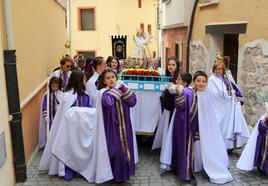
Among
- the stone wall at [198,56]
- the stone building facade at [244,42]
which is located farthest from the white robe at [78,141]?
the stone wall at [198,56]

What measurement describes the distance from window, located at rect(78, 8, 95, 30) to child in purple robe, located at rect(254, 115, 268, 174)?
23.8 m

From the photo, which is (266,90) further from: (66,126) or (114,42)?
(114,42)

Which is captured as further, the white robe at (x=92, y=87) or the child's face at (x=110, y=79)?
the white robe at (x=92, y=87)

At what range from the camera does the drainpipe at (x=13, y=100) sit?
520cm

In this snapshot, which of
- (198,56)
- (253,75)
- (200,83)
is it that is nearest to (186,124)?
(200,83)

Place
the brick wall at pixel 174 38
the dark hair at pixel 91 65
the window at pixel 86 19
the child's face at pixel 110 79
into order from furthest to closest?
the window at pixel 86 19 < the brick wall at pixel 174 38 < the dark hair at pixel 91 65 < the child's face at pixel 110 79

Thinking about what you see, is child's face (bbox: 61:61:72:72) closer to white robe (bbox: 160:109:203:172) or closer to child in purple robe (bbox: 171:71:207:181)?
white robe (bbox: 160:109:203:172)

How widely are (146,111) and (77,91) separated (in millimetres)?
1302

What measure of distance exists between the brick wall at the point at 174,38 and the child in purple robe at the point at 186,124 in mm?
9803

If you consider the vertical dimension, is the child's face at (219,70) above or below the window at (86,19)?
below

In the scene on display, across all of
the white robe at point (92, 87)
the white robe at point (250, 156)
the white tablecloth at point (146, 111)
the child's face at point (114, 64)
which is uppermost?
the child's face at point (114, 64)

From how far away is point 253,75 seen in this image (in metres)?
8.39

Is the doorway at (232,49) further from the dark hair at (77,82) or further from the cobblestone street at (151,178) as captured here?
the dark hair at (77,82)

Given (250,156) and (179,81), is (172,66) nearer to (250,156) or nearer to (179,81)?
(179,81)
